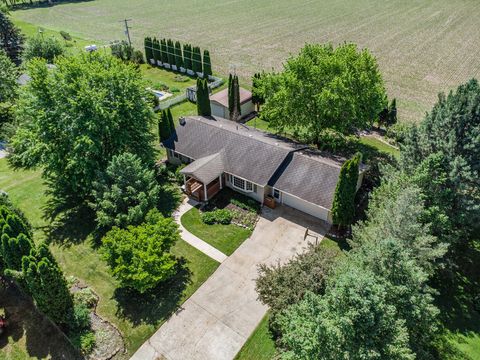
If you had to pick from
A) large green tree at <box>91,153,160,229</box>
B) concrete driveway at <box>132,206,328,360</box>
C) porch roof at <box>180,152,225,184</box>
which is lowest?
concrete driveway at <box>132,206,328,360</box>

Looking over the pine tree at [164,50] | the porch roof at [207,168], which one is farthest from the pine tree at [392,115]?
the pine tree at [164,50]

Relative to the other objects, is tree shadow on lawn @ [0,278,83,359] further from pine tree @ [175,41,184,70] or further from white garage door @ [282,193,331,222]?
pine tree @ [175,41,184,70]

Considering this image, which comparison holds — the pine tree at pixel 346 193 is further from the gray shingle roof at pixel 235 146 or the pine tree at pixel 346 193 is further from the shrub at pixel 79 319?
the shrub at pixel 79 319

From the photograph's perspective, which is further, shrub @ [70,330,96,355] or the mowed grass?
the mowed grass

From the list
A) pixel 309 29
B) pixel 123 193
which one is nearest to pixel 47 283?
pixel 123 193

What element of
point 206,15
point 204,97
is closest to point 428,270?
point 204,97

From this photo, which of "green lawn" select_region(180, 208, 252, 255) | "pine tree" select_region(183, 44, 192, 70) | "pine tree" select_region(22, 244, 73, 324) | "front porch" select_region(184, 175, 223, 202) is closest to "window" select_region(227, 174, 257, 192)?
"front porch" select_region(184, 175, 223, 202)

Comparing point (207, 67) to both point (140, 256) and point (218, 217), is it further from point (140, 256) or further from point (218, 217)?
point (140, 256)
